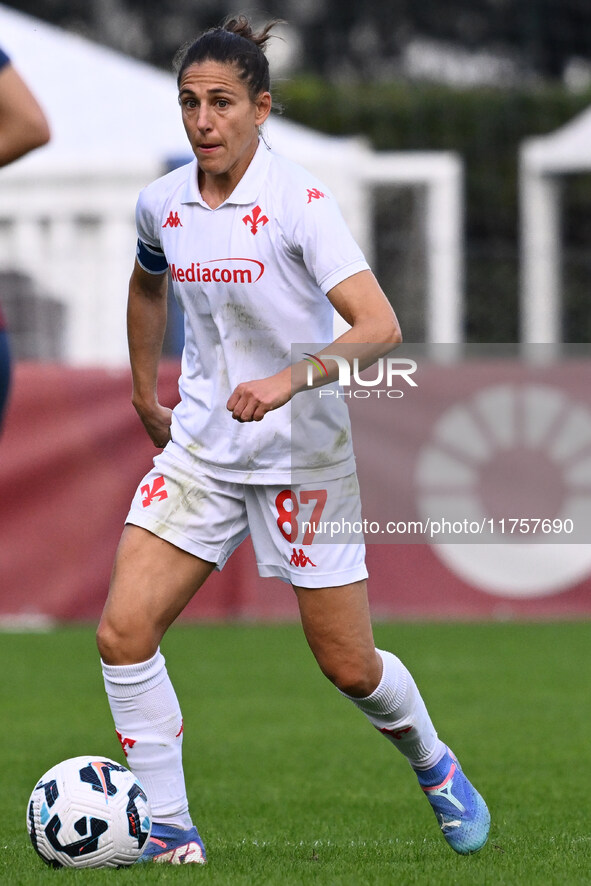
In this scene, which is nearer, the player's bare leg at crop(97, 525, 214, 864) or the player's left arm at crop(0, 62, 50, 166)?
the player's left arm at crop(0, 62, 50, 166)

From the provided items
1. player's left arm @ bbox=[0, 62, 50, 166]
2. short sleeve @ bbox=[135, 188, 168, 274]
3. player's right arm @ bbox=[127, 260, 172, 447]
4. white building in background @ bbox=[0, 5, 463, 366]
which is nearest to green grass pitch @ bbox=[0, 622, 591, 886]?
player's right arm @ bbox=[127, 260, 172, 447]

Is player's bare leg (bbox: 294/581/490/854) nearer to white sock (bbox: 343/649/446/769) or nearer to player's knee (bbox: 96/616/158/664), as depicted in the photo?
white sock (bbox: 343/649/446/769)

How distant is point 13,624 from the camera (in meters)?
10.9

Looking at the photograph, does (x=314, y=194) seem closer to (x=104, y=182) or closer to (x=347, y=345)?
(x=347, y=345)

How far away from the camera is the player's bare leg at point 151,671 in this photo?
169 inches

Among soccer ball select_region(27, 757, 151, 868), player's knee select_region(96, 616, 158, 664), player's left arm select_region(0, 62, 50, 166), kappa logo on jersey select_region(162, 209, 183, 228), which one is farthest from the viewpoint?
kappa logo on jersey select_region(162, 209, 183, 228)

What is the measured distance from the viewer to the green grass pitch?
14.2ft

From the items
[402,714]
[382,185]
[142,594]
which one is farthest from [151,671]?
[382,185]

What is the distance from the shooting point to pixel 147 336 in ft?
15.5

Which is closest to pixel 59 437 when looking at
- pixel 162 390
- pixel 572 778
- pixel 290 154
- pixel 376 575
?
pixel 162 390

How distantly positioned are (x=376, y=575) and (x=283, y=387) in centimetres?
720

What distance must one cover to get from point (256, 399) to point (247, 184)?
72cm

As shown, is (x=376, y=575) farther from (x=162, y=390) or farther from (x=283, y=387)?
(x=283, y=387)

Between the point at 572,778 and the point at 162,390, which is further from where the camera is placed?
the point at 162,390
